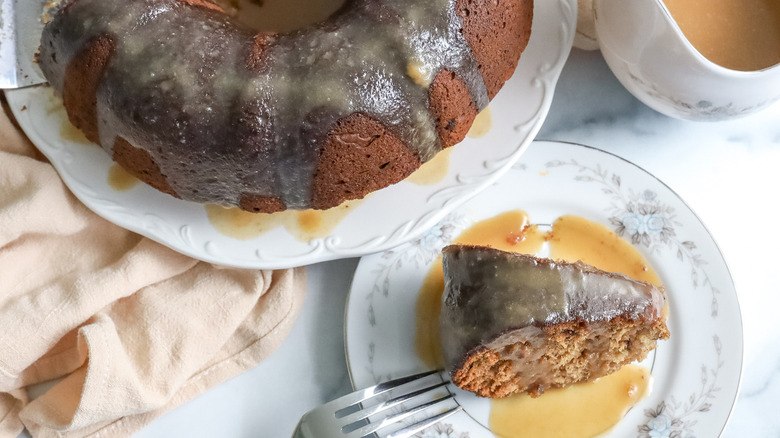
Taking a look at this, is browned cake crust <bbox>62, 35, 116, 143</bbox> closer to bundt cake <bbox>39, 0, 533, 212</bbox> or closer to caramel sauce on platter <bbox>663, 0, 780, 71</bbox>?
bundt cake <bbox>39, 0, 533, 212</bbox>

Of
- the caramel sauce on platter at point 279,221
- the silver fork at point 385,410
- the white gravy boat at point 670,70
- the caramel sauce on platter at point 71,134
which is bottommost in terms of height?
the silver fork at point 385,410

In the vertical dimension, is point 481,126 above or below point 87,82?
below

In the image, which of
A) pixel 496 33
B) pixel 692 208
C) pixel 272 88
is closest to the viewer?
pixel 272 88

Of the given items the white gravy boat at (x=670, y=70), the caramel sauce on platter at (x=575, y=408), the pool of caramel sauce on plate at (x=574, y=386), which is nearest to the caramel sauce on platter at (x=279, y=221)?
the pool of caramel sauce on plate at (x=574, y=386)

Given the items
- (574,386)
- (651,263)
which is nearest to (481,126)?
(651,263)

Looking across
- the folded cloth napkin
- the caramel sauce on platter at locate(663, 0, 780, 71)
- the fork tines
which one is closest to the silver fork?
the fork tines

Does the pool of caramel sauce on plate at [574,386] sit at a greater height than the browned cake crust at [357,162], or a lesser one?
lesser

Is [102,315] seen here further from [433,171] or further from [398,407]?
[433,171]

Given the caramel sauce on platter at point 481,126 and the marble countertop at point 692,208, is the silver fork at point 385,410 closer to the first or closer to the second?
the marble countertop at point 692,208
